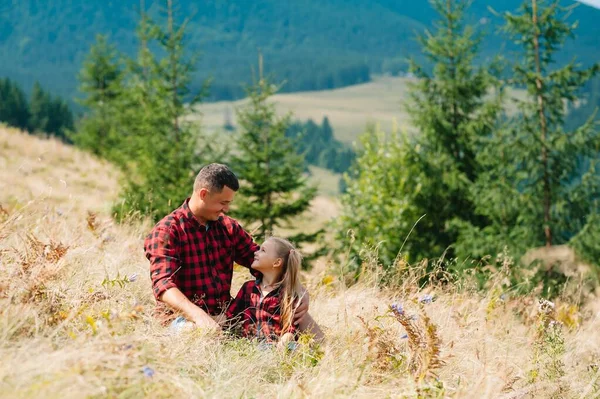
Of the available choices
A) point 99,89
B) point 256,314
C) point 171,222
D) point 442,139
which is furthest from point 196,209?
point 99,89

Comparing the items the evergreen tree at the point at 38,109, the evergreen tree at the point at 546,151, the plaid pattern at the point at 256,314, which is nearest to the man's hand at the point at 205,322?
the plaid pattern at the point at 256,314

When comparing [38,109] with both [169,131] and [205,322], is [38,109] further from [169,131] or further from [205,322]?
[205,322]

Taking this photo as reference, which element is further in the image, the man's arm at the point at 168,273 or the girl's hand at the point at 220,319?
the girl's hand at the point at 220,319

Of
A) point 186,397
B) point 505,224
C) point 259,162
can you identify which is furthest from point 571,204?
point 186,397

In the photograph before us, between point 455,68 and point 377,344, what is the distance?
1296 cm

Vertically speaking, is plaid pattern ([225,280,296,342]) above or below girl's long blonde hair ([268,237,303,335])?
below

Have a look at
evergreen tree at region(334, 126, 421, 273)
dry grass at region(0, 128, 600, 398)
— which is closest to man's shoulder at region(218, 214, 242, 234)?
dry grass at region(0, 128, 600, 398)

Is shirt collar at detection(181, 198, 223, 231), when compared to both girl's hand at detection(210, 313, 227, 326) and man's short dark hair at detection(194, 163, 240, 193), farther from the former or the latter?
girl's hand at detection(210, 313, 227, 326)

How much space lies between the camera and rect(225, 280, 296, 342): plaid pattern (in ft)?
13.6

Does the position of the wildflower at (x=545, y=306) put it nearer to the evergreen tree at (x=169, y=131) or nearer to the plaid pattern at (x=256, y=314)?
the plaid pattern at (x=256, y=314)

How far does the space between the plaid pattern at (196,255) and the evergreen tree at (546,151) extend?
9.13 metres

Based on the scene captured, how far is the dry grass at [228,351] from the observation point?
2689 millimetres

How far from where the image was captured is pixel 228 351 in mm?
3666

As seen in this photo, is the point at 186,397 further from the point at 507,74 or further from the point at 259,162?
the point at 507,74
